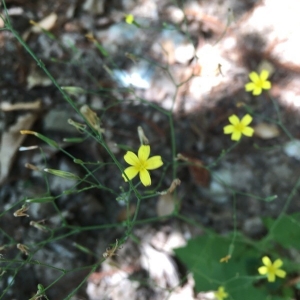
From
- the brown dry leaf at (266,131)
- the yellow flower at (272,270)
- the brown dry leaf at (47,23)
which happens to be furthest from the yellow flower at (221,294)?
the brown dry leaf at (47,23)

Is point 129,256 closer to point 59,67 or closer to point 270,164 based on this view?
point 270,164

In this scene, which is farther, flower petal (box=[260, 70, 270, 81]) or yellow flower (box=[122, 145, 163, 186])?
flower petal (box=[260, 70, 270, 81])

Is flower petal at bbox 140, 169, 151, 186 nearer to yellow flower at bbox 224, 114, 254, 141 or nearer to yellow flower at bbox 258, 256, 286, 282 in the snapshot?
yellow flower at bbox 224, 114, 254, 141

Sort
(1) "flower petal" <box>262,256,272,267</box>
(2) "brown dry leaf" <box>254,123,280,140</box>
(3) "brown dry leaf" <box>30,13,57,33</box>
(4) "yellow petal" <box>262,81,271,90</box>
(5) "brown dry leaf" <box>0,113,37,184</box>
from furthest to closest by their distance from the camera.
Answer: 1. (3) "brown dry leaf" <box>30,13,57,33</box>
2. (2) "brown dry leaf" <box>254,123,280,140</box>
3. (5) "brown dry leaf" <box>0,113,37,184</box>
4. (4) "yellow petal" <box>262,81,271,90</box>
5. (1) "flower petal" <box>262,256,272,267</box>

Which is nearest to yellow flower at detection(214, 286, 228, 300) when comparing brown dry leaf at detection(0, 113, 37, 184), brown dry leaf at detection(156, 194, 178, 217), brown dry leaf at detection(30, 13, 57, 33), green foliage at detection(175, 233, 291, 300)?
green foliage at detection(175, 233, 291, 300)

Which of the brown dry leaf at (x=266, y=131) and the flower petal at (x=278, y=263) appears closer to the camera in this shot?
the flower petal at (x=278, y=263)

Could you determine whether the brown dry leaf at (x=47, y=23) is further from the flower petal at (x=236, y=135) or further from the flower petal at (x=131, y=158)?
the flower petal at (x=131, y=158)

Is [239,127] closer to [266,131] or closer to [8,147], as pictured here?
[266,131]
